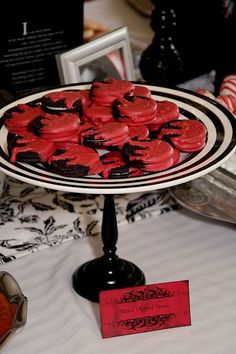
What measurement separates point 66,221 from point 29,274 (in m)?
0.12

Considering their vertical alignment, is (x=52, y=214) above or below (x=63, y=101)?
below

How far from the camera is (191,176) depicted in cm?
69

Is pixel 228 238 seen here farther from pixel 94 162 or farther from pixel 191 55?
pixel 191 55

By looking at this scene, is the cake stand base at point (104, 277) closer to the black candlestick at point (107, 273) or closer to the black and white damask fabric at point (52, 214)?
the black candlestick at point (107, 273)

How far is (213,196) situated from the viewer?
94 cm

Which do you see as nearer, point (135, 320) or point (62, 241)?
point (135, 320)

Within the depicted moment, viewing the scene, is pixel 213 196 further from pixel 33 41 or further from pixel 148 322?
pixel 33 41

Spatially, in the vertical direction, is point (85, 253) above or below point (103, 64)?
below

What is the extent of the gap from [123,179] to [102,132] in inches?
3.3

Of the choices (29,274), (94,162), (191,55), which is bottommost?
(29,274)

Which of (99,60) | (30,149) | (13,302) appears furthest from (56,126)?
(99,60)

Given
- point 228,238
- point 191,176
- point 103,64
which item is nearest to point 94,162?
point 191,176

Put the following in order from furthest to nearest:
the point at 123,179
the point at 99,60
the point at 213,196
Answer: the point at 99,60 < the point at 213,196 < the point at 123,179

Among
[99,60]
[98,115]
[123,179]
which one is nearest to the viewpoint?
[123,179]
